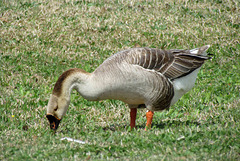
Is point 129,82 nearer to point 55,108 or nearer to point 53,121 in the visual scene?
point 55,108

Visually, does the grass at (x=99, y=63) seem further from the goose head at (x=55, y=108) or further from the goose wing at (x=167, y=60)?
the goose wing at (x=167, y=60)

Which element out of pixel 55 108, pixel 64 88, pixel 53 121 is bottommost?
pixel 53 121

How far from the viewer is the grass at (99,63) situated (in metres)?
4.78

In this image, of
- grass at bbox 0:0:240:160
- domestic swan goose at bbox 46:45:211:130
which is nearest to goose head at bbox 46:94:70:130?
domestic swan goose at bbox 46:45:211:130

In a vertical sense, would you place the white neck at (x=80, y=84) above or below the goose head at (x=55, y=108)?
above

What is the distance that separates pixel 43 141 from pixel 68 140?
1.11ft

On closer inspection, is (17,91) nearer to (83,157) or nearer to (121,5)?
(83,157)

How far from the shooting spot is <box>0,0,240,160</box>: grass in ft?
15.7

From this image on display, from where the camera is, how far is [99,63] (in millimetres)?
8938

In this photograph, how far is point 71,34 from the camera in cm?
1020

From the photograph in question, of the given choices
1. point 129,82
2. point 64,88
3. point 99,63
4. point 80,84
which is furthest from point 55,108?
point 99,63

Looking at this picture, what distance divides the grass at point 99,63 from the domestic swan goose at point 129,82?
45 cm

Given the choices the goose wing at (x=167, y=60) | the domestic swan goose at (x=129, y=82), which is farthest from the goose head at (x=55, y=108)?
the goose wing at (x=167, y=60)

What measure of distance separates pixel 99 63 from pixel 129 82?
3.43 m
